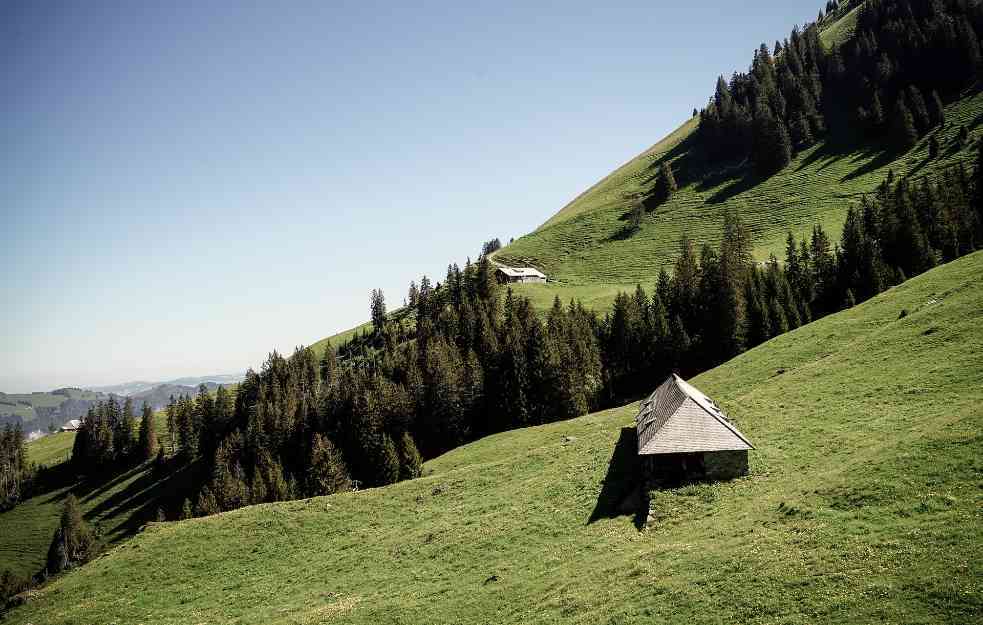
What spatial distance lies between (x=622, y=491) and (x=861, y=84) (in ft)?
666

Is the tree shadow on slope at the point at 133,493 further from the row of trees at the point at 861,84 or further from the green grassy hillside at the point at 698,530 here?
the row of trees at the point at 861,84

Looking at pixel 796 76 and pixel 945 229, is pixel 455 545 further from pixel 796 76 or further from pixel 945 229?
pixel 796 76

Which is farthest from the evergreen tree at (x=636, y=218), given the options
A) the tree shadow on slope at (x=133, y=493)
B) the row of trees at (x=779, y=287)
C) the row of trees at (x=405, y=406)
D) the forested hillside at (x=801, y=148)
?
the tree shadow on slope at (x=133, y=493)

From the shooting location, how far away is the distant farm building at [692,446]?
32906mm

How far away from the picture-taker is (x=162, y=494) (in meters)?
115

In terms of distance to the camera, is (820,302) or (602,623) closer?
(602,623)

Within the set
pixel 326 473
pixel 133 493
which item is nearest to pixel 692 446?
pixel 326 473

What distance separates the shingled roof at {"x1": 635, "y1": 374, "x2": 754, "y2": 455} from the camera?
109ft

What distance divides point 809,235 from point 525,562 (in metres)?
130

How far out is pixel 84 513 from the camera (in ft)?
385

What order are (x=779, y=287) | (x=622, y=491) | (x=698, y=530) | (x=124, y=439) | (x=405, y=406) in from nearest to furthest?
1. (x=698, y=530)
2. (x=622, y=491)
3. (x=779, y=287)
4. (x=405, y=406)
5. (x=124, y=439)

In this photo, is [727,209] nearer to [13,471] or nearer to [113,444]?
[113,444]

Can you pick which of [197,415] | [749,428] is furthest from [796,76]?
[197,415]

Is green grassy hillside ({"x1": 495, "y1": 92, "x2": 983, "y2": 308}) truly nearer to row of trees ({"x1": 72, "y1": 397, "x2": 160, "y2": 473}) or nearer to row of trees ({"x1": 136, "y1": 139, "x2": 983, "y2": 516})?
row of trees ({"x1": 136, "y1": 139, "x2": 983, "y2": 516})
